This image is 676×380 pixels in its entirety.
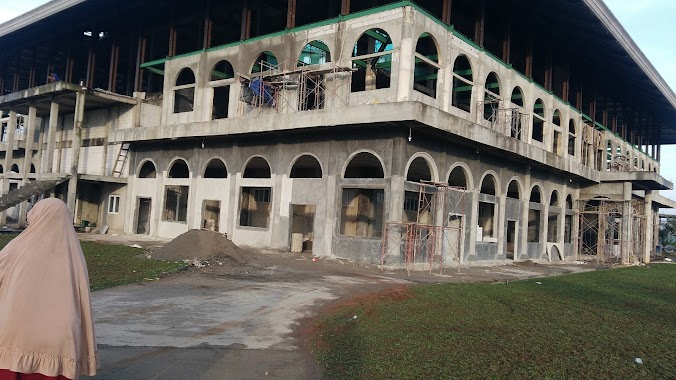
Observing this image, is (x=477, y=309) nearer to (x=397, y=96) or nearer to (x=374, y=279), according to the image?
(x=374, y=279)

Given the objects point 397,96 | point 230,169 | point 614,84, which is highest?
point 614,84

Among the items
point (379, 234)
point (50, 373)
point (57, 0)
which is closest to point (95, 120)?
point (57, 0)

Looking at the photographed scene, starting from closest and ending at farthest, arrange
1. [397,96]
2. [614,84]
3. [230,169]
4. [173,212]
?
[397,96]
[230,169]
[173,212]
[614,84]

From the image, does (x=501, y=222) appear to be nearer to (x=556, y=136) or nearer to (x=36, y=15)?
(x=556, y=136)

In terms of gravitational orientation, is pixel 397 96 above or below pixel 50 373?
above

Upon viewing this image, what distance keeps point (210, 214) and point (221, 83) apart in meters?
6.57

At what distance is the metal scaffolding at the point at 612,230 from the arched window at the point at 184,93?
24.8 m

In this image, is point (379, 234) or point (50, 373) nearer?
point (50, 373)

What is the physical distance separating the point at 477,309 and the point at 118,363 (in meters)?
6.65

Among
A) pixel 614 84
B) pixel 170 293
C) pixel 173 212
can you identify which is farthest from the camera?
pixel 614 84

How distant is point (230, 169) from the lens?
25000 millimetres

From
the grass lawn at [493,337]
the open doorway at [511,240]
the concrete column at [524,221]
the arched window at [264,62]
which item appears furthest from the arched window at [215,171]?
the grass lawn at [493,337]

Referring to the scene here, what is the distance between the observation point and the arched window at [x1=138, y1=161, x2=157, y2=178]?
98.6 feet

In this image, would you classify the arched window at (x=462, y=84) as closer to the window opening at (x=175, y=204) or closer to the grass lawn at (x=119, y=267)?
the grass lawn at (x=119, y=267)
